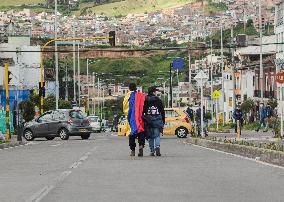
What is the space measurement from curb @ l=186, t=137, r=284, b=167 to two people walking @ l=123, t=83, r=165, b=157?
259cm

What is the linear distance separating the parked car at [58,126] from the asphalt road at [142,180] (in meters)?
29.2

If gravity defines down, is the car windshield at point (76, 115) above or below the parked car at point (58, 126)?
above

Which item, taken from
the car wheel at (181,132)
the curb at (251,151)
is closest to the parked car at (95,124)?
the car wheel at (181,132)

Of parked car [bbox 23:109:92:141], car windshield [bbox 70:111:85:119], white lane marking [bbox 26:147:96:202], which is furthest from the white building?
white lane marking [bbox 26:147:96:202]

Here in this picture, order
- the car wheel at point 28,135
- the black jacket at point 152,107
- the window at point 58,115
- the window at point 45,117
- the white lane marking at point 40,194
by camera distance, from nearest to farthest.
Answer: the white lane marking at point 40,194
the black jacket at point 152,107
the window at point 58,115
the window at point 45,117
the car wheel at point 28,135

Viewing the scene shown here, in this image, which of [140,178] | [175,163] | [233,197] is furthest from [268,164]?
[233,197]

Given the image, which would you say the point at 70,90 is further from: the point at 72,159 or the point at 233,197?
the point at 233,197

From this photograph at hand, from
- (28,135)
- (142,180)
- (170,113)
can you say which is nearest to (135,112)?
(142,180)

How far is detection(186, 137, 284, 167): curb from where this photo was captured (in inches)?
953

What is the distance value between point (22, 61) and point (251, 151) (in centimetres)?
10103

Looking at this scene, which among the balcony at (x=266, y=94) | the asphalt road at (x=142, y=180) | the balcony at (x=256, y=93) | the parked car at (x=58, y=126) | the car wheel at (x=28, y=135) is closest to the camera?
the asphalt road at (x=142, y=180)

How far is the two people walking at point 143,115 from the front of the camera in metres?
28.9

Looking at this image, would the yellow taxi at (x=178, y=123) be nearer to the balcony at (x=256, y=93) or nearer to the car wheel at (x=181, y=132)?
the car wheel at (x=181, y=132)

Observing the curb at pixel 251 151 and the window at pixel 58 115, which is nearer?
the curb at pixel 251 151
